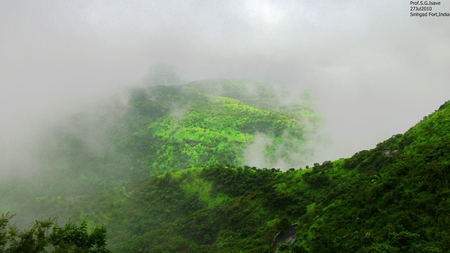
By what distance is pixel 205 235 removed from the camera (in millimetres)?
95062

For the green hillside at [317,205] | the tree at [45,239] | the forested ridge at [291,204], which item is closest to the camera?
the tree at [45,239]

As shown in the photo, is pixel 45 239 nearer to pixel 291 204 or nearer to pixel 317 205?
pixel 317 205

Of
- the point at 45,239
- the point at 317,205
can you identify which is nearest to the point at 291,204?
the point at 317,205

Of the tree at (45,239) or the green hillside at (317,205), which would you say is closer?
the tree at (45,239)

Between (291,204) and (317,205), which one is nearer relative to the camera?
(317,205)

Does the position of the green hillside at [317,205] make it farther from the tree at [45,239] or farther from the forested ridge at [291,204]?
the tree at [45,239]

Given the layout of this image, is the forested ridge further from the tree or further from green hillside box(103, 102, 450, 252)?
the tree

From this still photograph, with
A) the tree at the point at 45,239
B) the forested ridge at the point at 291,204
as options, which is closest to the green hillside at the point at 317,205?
the forested ridge at the point at 291,204

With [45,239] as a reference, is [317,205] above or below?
above

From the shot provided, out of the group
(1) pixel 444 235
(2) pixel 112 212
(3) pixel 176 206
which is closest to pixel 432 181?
(1) pixel 444 235

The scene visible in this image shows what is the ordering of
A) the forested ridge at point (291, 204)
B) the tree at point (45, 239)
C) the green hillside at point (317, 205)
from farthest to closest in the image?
the forested ridge at point (291, 204), the green hillside at point (317, 205), the tree at point (45, 239)

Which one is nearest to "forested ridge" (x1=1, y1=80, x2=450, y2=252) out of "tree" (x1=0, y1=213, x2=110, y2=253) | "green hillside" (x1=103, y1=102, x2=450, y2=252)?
"green hillside" (x1=103, y1=102, x2=450, y2=252)

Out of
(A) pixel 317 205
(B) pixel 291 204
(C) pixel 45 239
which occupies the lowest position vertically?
(C) pixel 45 239

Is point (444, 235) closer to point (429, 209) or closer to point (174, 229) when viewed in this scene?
point (429, 209)
